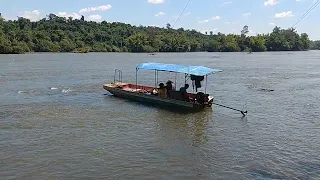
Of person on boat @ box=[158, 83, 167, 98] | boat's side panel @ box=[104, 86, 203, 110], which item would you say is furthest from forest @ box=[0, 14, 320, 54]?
person on boat @ box=[158, 83, 167, 98]

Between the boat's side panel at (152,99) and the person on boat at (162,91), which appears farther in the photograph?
the person on boat at (162,91)

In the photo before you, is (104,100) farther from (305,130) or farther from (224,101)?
(305,130)

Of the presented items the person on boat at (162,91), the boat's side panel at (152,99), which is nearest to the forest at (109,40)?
the boat's side panel at (152,99)

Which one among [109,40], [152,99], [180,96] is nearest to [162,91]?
[152,99]

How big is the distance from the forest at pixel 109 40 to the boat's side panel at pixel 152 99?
9206cm

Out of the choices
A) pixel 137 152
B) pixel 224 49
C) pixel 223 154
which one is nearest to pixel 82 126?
pixel 137 152

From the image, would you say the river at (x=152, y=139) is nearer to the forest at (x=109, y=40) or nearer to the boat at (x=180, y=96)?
the boat at (x=180, y=96)

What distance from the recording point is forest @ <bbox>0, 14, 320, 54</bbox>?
127688mm

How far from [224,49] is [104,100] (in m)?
140

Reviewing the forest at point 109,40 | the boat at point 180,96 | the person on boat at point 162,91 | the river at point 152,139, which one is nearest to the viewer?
the river at point 152,139

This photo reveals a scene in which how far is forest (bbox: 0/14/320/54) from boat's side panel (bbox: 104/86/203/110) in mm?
92058

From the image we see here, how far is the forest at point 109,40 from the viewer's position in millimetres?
127688

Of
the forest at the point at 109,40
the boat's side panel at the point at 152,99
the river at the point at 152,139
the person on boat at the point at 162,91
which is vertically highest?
the forest at the point at 109,40

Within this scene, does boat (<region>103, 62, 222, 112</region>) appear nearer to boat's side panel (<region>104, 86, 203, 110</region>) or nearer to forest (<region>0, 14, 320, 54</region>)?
boat's side panel (<region>104, 86, 203, 110</region>)
